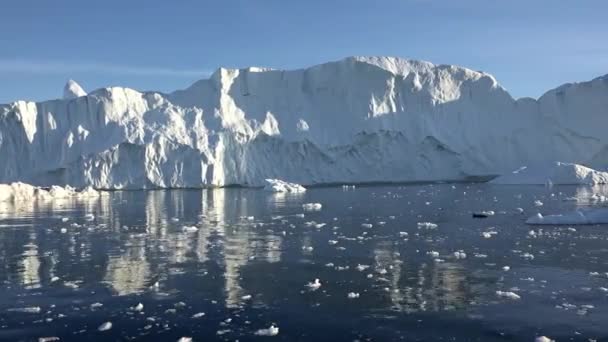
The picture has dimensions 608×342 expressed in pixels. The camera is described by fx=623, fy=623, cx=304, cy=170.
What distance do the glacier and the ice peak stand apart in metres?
10.4

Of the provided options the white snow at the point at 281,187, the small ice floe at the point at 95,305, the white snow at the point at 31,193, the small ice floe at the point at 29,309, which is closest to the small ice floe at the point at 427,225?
the small ice floe at the point at 95,305

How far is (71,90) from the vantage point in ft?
175

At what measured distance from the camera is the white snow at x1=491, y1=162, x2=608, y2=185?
34.2 m

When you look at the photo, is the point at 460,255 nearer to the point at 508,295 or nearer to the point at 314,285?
the point at 508,295

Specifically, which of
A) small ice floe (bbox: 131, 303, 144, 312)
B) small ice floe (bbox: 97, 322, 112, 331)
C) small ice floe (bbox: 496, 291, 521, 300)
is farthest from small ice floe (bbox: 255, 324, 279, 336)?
small ice floe (bbox: 496, 291, 521, 300)

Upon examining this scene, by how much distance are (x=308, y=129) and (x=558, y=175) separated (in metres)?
16.7

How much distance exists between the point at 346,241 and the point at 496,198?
13.3m

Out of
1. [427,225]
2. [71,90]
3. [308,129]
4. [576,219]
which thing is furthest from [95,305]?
[71,90]

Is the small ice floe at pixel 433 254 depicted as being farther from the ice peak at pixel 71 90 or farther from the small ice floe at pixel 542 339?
the ice peak at pixel 71 90

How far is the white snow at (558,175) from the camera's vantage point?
34.2 m

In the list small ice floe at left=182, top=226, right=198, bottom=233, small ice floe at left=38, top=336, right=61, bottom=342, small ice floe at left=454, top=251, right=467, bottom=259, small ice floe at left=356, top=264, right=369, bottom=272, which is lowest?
small ice floe at left=38, top=336, right=61, bottom=342

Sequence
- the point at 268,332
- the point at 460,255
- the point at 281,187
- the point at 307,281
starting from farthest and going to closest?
the point at 281,187, the point at 460,255, the point at 307,281, the point at 268,332

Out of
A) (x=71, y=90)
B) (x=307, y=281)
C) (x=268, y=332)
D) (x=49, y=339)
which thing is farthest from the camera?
(x=71, y=90)

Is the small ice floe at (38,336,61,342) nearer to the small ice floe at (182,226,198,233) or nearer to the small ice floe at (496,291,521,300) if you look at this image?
the small ice floe at (496,291,521,300)
